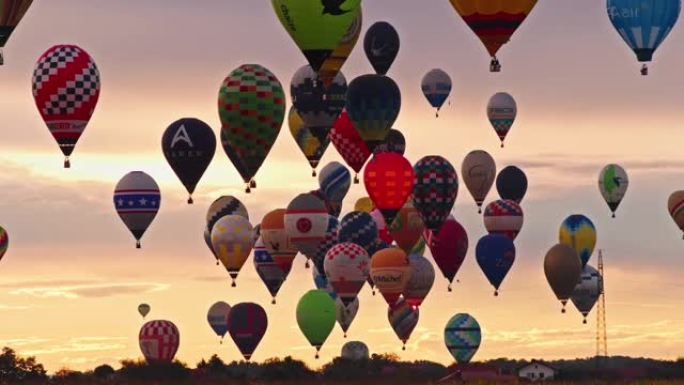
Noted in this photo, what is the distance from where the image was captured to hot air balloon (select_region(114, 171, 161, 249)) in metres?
84.4

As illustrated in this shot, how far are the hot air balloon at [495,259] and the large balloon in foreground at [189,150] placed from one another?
18.3 metres

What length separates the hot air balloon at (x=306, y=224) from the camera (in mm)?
89625

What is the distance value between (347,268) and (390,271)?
6.29ft

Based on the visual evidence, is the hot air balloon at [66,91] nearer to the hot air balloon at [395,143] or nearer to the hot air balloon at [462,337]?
the hot air balloon at [395,143]

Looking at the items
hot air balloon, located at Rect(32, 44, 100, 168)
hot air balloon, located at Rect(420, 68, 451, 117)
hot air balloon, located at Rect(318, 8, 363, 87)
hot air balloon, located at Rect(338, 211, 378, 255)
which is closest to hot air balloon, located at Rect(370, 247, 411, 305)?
hot air balloon, located at Rect(338, 211, 378, 255)

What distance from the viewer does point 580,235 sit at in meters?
101

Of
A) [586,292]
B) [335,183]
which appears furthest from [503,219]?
[335,183]

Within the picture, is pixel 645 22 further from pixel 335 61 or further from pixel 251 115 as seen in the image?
pixel 251 115

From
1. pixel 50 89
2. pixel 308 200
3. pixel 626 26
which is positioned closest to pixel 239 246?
pixel 308 200

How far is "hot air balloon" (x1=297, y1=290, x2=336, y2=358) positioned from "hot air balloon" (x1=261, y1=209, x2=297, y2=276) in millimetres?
3192

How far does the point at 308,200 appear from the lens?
90.4 m

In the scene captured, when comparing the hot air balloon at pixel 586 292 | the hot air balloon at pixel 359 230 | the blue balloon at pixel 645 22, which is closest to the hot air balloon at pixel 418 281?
the hot air balloon at pixel 359 230

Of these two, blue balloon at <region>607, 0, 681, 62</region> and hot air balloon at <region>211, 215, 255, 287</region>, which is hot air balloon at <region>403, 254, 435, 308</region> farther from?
blue balloon at <region>607, 0, 681, 62</region>

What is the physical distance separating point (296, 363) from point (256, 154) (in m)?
31.8
